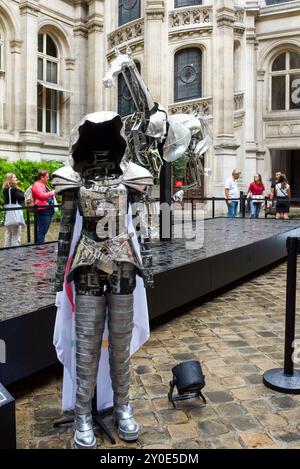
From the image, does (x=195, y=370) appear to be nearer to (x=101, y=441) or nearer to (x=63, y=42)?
(x=101, y=441)

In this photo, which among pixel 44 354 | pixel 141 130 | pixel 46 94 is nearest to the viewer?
pixel 44 354

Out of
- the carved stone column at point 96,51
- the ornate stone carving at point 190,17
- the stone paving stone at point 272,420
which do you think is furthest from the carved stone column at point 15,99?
the stone paving stone at point 272,420

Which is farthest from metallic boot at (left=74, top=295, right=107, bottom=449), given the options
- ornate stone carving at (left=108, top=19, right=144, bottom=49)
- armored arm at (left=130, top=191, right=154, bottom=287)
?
ornate stone carving at (left=108, top=19, right=144, bottom=49)

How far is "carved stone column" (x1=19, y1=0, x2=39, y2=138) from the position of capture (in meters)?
19.8

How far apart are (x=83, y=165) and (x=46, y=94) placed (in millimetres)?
21374

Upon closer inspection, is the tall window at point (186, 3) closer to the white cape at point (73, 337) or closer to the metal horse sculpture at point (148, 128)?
the metal horse sculpture at point (148, 128)

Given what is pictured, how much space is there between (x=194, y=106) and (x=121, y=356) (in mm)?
19445

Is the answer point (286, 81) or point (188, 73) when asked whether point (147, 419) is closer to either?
point (188, 73)

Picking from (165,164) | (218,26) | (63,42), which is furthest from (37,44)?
(165,164)

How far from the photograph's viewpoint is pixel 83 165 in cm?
284

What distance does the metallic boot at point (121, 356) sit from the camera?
280 centimetres

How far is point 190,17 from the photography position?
2080 centimetres

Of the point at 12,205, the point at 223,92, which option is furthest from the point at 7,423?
the point at 223,92

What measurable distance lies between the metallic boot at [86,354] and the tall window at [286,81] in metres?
22.7
